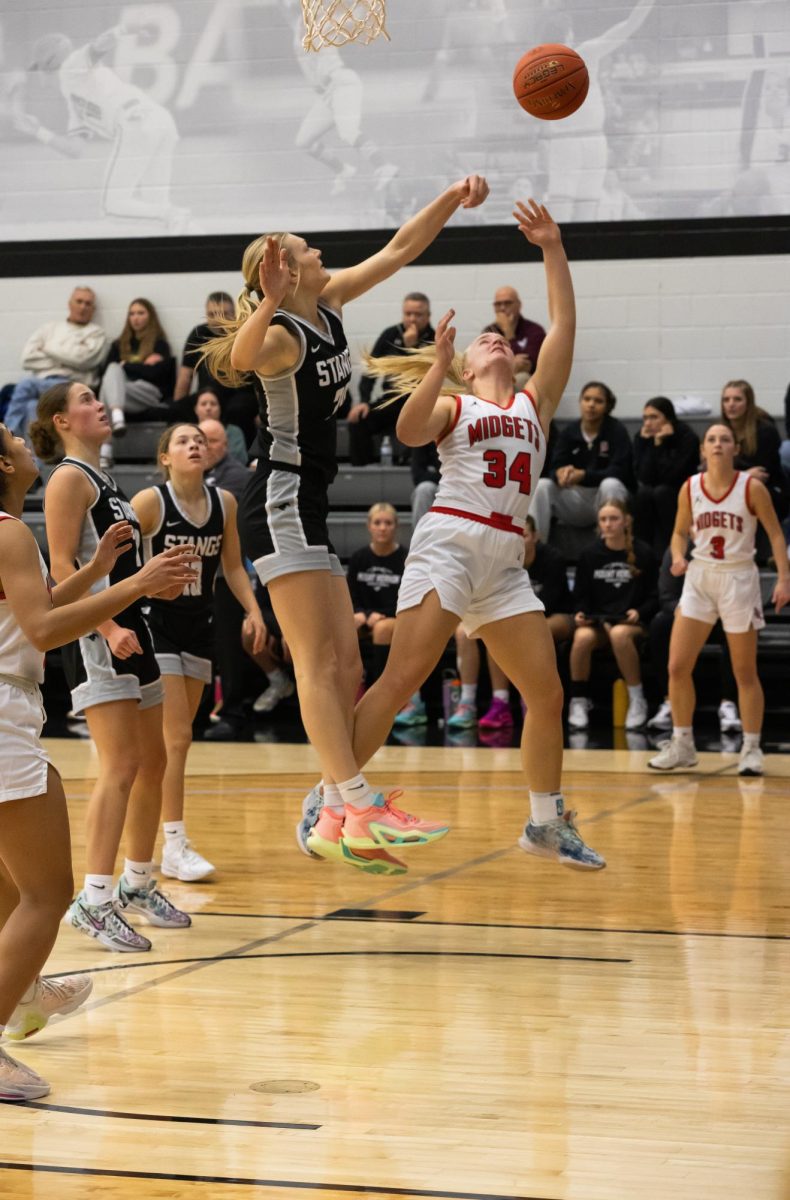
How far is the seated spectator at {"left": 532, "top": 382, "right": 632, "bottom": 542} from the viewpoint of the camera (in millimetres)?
11992

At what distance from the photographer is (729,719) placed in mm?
10828

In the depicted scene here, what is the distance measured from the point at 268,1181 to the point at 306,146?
11767 millimetres

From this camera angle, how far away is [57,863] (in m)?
3.54

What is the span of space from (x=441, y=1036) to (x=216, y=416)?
8.80 metres

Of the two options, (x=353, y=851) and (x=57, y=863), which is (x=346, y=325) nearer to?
(x=353, y=851)

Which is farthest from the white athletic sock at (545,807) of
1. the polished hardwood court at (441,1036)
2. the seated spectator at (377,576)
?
the seated spectator at (377,576)

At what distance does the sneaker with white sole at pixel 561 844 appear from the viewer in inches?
219

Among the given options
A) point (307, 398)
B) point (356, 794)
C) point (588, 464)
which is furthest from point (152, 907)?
point (588, 464)

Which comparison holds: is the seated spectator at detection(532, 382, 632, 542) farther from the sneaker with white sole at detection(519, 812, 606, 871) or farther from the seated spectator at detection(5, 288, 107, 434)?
the sneaker with white sole at detection(519, 812, 606, 871)

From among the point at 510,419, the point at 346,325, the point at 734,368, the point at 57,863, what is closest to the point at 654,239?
the point at 734,368

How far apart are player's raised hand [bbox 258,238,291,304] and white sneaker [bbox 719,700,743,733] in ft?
22.4

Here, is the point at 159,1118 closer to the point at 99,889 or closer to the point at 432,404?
the point at 99,889

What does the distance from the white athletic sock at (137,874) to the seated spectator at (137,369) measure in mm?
7911

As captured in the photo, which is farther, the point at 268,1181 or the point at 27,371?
the point at 27,371
